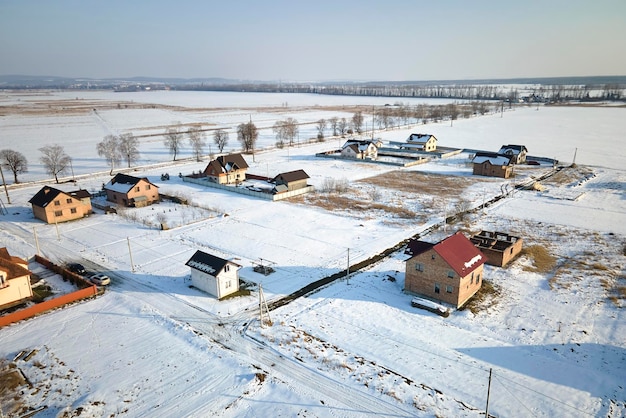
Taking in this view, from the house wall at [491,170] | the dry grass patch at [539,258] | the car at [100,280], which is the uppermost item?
the house wall at [491,170]

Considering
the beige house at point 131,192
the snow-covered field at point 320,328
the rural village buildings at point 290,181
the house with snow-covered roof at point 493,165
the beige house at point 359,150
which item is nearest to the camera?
A: the snow-covered field at point 320,328

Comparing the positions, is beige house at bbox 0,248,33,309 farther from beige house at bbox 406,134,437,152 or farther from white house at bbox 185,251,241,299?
beige house at bbox 406,134,437,152

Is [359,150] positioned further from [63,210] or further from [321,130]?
[63,210]

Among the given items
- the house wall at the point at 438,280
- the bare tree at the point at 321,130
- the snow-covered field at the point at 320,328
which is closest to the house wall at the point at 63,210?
the snow-covered field at the point at 320,328

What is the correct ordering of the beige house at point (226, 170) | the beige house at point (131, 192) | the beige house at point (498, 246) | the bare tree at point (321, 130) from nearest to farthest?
the beige house at point (498, 246), the beige house at point (131, 192), the beige house at point (226, 170), the bare tree at point (321, 130)

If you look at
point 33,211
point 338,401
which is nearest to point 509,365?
point 338,401

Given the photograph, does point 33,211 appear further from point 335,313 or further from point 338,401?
point 338,401

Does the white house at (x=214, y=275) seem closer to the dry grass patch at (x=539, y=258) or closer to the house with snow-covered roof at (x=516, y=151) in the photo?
the dry grass patch at (x=539, y=258)
